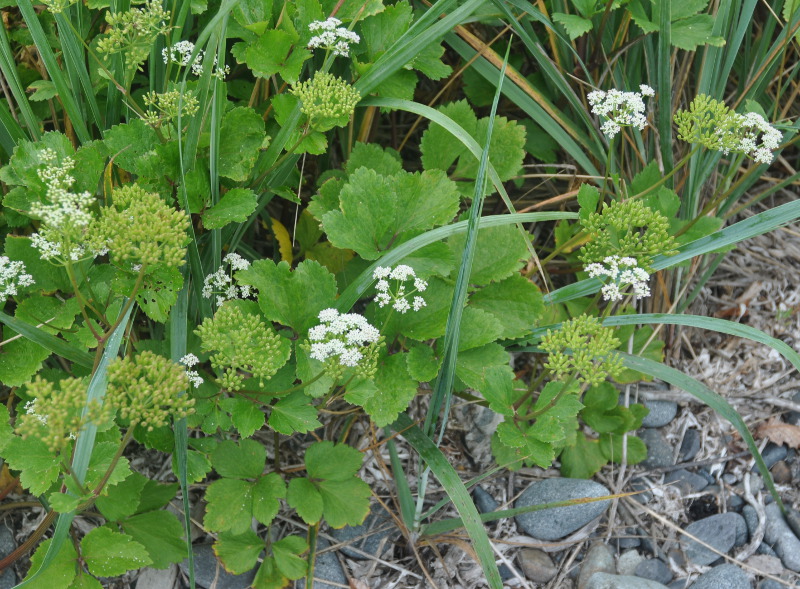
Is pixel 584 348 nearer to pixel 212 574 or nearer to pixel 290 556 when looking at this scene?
pixel 290 556

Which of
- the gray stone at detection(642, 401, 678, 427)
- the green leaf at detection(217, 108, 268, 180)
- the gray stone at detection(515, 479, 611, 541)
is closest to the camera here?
the green leaf at detection(217, 108, 268, 180)

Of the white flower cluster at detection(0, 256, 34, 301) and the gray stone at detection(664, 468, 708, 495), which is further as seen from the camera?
the gray stone at detection(664, 468, 708, 495)

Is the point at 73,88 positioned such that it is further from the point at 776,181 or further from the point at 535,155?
the point at 776,181

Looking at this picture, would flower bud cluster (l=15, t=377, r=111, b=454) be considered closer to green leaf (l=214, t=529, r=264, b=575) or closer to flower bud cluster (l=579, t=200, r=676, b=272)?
green leaf (l=214, t=529, r=264, b=575)

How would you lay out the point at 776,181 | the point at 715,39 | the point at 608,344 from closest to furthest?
the point at 608,344 < the point at 715,39 < the point at 776,181

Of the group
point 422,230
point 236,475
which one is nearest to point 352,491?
point 236,475

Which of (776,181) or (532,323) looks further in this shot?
(776,181)

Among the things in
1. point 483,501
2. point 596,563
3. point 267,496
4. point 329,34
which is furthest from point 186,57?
point 596,563

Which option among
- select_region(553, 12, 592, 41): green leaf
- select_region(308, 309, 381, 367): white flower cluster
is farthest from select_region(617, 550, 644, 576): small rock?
select_region(553, 12, 592, 41): green leaf
